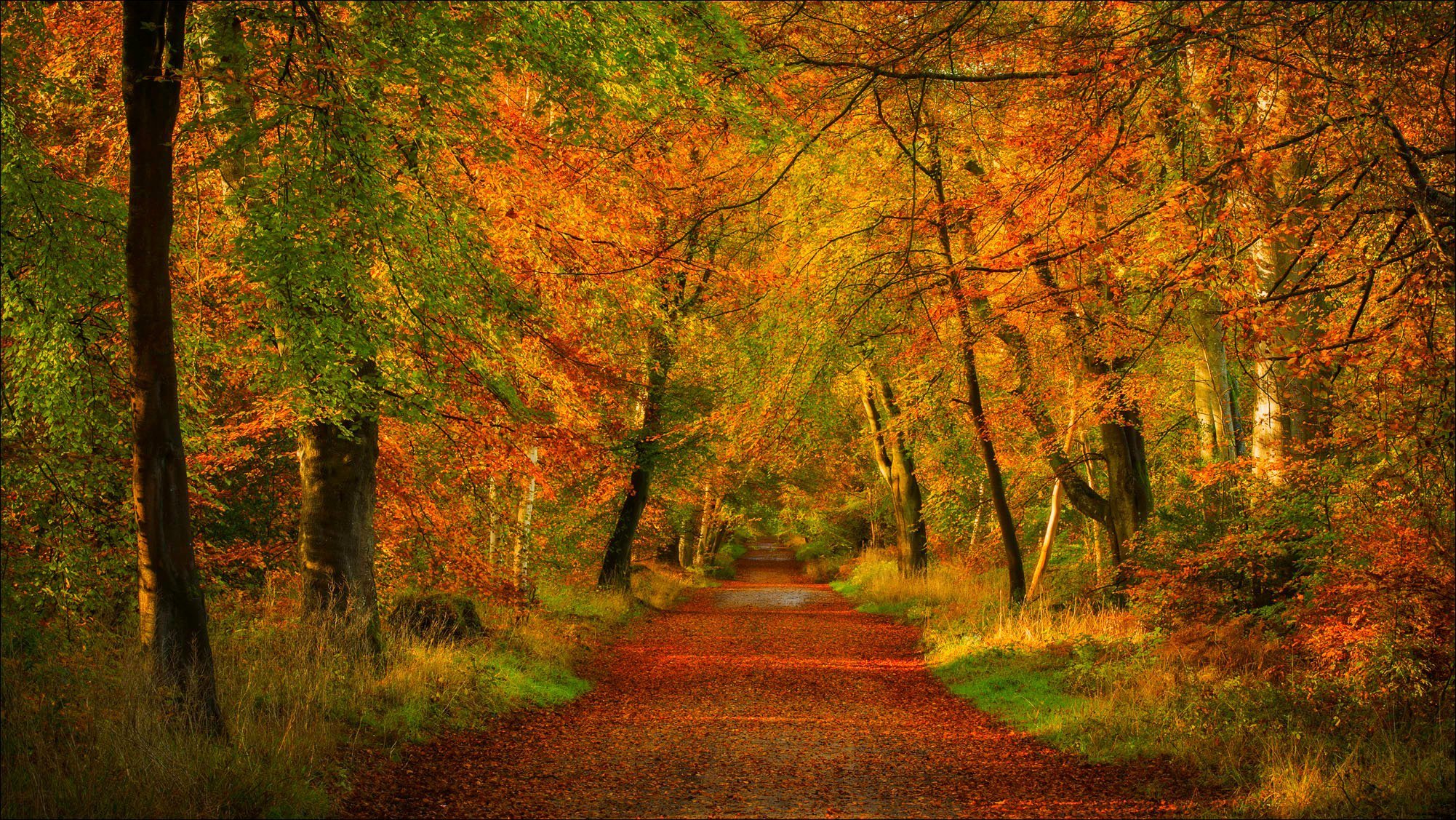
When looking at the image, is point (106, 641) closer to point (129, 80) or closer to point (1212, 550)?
point (129, 80)

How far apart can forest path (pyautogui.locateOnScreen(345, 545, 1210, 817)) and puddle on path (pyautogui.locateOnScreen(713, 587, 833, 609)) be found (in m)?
13.8

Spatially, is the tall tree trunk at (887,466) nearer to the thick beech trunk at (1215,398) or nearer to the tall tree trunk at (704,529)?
the thick beech trunk at (1215,398)

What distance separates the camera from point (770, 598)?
31609 mm

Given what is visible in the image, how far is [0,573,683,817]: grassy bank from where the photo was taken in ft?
17.3

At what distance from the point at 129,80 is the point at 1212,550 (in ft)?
30.6

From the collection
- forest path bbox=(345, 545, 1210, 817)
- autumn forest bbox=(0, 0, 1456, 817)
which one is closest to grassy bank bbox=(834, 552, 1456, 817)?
autumn forest bbox=(0, 0, 1456, 817)

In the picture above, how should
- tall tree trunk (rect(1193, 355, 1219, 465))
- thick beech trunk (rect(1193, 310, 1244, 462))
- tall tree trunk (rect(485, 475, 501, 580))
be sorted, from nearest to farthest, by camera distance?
1. thick beech trunk (rect(1193, 310, 1244, 462))
2. tall tree trunk (rect(1193, 355, 1219, 465))
3. tall tree trunk (rect(485, 475, 501, 580))

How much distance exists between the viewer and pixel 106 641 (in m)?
7.90

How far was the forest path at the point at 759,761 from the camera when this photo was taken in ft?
21.8

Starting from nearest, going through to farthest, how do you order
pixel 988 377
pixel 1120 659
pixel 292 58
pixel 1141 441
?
pixel 292 58, pixel 1120 659, pixel 1141 441, pixel 988 377

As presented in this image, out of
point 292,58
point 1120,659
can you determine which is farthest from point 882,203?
point 292,58

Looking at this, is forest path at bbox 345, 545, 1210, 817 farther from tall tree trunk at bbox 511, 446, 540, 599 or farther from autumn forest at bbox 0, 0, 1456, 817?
tall tree trunk at bbox 511, 446, 540, 599

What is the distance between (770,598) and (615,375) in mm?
18666

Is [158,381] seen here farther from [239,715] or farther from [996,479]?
[996,479]
